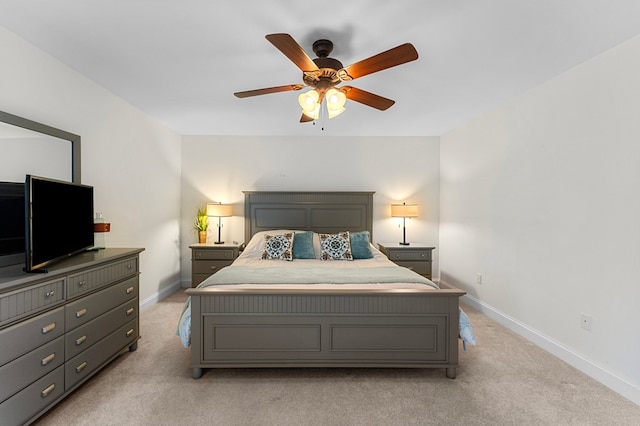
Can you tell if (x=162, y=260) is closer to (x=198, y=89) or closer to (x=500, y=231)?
(x=198, y=89)

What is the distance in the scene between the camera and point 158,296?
4035 mm

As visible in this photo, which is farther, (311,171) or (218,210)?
(311,171)

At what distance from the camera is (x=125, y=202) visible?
11.0ft

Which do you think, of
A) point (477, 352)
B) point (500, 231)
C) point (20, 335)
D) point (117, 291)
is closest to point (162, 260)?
point (117, 291)

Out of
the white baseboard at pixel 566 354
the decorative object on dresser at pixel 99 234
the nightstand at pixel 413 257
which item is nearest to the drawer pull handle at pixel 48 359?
the decorative object on dresser at pixel 99 234

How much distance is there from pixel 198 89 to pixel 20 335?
2.35m

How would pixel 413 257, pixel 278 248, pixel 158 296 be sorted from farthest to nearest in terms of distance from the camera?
pixel 413 257 < pixel 158 296 < pixel 278 248

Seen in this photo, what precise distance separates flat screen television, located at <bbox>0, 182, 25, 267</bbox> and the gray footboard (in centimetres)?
116

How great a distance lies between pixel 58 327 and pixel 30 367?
245 millimetres

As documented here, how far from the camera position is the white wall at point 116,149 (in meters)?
2.22

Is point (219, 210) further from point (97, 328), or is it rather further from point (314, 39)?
point (314, 39)

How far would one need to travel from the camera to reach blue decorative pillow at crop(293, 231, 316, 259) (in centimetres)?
383

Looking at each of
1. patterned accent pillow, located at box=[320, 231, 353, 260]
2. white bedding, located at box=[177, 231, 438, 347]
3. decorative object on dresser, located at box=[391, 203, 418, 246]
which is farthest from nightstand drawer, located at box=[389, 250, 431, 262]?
white bedding, located at box=[177, 231, 438, 347]

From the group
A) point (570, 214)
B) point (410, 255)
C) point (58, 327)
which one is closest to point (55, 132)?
point (58, 327)
